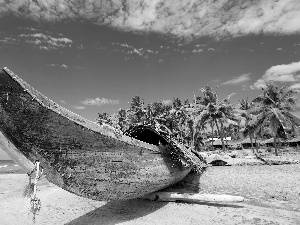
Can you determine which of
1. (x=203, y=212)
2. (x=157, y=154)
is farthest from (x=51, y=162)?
(x=203, y=212)

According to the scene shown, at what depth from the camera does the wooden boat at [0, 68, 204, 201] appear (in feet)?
15.2

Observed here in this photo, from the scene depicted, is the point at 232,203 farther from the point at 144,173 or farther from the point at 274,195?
the point at 144,173

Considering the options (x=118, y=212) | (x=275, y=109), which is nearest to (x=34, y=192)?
(x=118, y=212)

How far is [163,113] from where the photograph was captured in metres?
37.7

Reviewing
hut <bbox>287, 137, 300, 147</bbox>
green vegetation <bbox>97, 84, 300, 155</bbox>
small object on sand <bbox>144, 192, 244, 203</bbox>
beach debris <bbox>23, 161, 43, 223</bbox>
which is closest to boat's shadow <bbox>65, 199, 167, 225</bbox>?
small object on sand <bbox>144, 192, 244, 203</bbox>

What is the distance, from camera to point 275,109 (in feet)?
88.6

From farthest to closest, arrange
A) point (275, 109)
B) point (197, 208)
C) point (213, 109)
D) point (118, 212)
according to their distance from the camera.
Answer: point (213, 109), point (275, 109), point (197, 208), point (118, 212)

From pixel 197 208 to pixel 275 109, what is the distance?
75.4 feet

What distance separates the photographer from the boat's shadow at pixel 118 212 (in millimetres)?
6844

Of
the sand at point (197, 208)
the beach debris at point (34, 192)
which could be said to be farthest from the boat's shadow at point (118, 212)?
the beach debris at point (34, 192)

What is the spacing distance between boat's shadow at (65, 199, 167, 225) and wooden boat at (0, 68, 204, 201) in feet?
3.75

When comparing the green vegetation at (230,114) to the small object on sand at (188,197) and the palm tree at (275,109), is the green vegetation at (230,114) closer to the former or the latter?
the palm tree at (275,109)

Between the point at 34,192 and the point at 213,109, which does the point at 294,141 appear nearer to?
the point at 213,109

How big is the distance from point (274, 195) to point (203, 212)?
3036 millimetres
